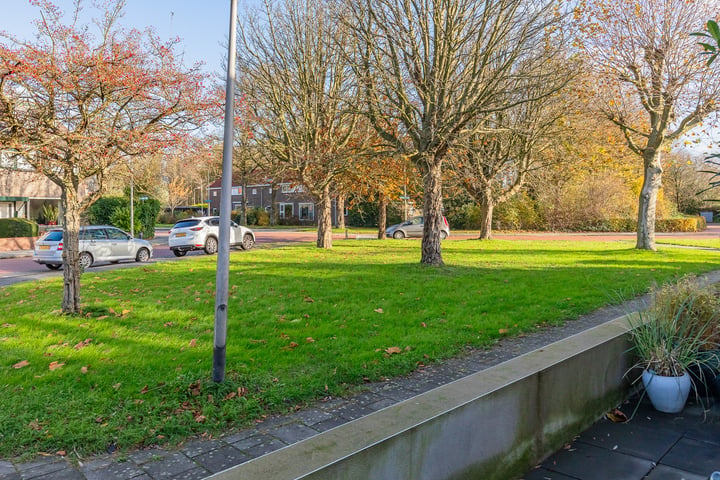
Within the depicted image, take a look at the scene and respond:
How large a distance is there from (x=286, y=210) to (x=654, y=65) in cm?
4565

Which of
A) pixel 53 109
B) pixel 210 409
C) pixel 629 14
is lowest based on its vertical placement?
pixel 210 409

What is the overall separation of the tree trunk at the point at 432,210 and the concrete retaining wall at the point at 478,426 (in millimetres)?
9125

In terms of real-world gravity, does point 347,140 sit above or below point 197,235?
above

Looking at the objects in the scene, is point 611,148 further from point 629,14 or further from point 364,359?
point 364,359

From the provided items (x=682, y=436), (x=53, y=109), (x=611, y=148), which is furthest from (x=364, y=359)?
(x=611, y=148)

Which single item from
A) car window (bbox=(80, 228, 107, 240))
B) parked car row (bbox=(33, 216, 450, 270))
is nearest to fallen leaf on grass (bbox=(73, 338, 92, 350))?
parked car row (bbox=(33, 216, 450, 270))

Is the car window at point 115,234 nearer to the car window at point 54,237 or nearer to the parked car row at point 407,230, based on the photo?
the car window at point 54,237

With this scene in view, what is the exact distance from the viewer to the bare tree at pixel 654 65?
51.4 feet

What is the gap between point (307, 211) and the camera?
189 ft

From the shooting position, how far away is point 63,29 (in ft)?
24.4

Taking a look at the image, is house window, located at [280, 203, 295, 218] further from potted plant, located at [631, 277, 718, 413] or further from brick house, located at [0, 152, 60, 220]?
potted plant, located at [631, 277, 718, 413]

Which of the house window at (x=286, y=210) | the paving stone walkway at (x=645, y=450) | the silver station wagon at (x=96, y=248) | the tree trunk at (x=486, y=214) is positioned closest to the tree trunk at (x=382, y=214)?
the tree trunk at (x=486, y=214)

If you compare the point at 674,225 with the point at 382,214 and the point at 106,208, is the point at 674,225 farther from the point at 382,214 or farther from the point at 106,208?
the point at 106,208

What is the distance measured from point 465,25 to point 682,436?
1122cm
